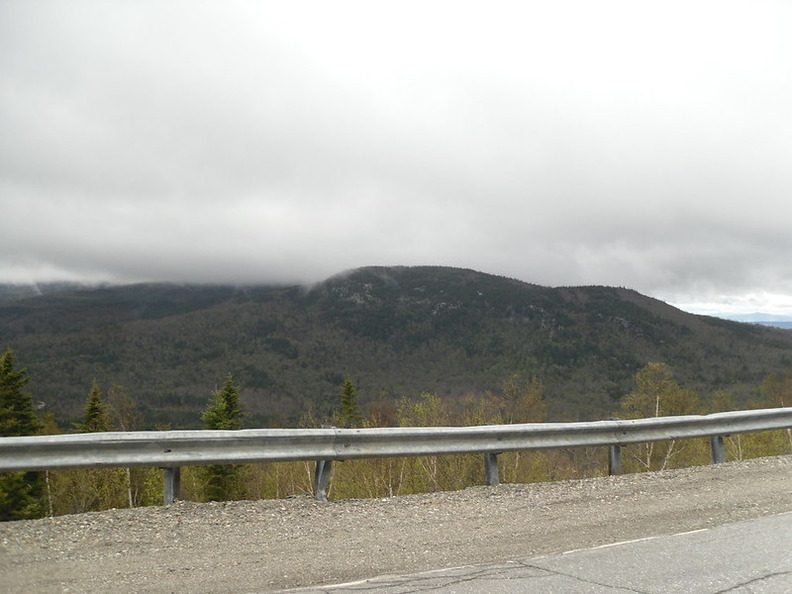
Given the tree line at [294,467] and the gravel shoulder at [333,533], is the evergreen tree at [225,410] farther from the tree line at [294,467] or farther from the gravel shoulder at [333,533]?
the gravel shoulder at [333,533]

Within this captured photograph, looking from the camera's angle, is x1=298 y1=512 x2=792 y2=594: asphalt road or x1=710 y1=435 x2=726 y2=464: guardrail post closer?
x1=298 y1=512 x2=792 y2=594: asphalt road

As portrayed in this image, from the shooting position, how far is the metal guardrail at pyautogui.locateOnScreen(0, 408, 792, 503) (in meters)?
6.53

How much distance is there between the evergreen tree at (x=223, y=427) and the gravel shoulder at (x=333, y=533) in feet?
56.7

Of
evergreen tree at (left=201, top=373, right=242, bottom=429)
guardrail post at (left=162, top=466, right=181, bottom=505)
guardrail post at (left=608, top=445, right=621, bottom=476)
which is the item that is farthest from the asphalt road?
evergreen tree at (left=201, top=373, right=242, bottom=429)

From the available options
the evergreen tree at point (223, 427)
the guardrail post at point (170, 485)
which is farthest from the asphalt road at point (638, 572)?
the evergreen tree at point (223, 427)

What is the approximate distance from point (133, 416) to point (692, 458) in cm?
4008

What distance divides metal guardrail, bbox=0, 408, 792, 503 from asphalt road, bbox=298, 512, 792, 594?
2.49 meters

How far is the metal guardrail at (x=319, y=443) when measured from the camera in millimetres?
6531

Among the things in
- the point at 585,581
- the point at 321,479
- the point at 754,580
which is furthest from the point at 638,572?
the point at 321,479

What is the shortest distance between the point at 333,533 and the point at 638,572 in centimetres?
288

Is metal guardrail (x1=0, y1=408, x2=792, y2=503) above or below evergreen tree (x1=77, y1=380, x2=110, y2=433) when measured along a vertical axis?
above

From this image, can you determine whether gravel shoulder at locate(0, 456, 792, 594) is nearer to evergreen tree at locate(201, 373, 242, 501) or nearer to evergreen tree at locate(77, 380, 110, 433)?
evergreen tree at locate(201, 373, 242, 501)

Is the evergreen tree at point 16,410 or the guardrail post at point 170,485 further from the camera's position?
the evergreen tree at point 16,410

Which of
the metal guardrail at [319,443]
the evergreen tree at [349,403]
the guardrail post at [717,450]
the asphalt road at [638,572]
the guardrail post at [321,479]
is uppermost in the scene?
the metal guardrail at [319,443]
